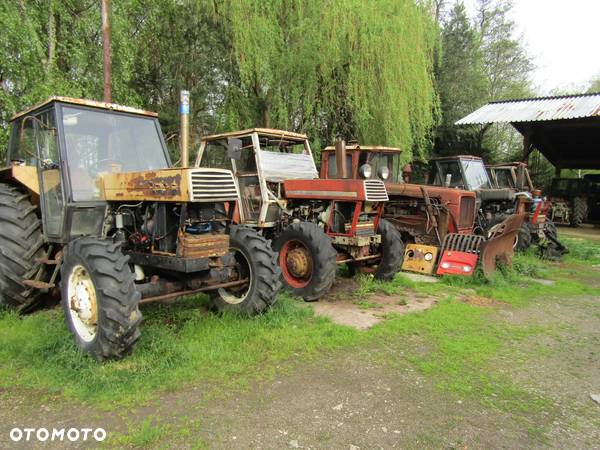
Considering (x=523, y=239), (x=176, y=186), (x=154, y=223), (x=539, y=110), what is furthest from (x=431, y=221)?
(x=539, y=110)

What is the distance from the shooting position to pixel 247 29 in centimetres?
1002

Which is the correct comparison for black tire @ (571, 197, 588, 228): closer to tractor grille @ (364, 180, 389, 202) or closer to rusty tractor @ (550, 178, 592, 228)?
rusty tractor @ (550, 178, 592, 228)

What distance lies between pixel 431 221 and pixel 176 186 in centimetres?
532

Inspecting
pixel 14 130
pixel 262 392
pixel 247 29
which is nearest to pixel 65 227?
pixel 14 130

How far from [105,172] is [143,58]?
8.88 m

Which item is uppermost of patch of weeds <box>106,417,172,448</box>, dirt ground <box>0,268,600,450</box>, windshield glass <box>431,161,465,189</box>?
windshield glass <box>431,161,465,189</box>

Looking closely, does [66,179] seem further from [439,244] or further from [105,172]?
[439,244]

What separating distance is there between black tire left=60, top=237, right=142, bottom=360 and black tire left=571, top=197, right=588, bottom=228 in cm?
1905

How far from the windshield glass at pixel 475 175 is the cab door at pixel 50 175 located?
24.7 feet

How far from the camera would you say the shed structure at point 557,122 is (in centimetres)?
1499

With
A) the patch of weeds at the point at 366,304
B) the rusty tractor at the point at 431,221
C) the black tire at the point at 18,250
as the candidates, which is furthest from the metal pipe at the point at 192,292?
the rusty tractor at the point at 431,221

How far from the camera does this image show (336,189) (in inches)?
232

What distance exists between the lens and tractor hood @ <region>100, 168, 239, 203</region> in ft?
11.4

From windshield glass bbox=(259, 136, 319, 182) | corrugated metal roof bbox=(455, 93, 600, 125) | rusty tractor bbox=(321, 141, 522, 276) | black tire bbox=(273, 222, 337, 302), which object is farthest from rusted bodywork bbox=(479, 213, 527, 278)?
corrugated metal roof bbox=(455, 93, 600, 125)
